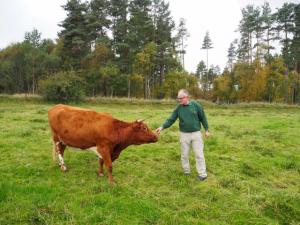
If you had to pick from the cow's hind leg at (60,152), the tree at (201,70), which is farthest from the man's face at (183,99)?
the tree at (201,70)

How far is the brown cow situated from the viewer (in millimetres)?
8273

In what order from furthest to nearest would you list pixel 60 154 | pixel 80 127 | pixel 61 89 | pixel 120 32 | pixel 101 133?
pixel 120 32
pixel 61 89
pixel 60 154
pixel 80 127
pixel 101 133

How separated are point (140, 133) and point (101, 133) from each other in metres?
0.95

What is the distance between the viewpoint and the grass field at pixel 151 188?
20.7 feet

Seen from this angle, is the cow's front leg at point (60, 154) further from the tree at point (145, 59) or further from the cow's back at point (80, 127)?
the tree at point (145, 59)

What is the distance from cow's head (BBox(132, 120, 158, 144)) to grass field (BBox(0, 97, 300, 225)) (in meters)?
0.95

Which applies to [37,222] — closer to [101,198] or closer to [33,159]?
[101,198]

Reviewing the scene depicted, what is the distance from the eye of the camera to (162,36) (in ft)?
178

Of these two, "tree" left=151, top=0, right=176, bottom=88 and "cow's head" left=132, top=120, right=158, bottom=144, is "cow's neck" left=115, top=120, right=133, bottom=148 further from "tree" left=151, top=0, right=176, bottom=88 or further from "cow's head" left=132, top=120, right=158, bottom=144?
"tree" left=151, top=0, right=176, bottom=88

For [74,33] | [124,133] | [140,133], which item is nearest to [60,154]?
[124,133]

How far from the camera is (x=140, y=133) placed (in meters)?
8.52

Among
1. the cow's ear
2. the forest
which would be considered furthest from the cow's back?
the forest

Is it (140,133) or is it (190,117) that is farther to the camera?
(190,117)

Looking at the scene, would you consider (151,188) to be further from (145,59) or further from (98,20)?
(98,20)
